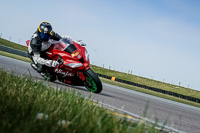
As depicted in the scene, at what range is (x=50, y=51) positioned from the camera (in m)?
7.96

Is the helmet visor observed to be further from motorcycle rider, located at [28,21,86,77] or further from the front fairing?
the front fairing

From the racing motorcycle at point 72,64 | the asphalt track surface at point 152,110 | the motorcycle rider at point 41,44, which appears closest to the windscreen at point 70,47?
the racing motorcycle at point 72,64

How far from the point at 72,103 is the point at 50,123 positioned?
149 cm

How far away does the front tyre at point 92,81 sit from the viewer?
7.51m

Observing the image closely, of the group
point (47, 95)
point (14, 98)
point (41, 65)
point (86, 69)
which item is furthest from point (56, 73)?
point (14, 98)

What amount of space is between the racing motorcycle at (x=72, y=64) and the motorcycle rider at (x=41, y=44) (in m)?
0.14

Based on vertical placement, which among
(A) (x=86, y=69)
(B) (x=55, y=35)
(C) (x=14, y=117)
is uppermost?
(B) (x=55, y=35)

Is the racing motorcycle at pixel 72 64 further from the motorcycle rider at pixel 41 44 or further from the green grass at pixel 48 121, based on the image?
the green grass at pixel 48 121

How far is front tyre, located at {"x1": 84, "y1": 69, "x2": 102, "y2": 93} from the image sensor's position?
7.51 m

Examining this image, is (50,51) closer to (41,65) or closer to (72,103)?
(41,65)

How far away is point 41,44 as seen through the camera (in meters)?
7.91

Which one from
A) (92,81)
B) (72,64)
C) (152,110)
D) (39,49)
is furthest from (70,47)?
(152,110)

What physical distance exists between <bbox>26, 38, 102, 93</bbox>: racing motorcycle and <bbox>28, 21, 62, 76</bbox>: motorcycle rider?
0.14m

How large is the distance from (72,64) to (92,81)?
0.70 m
